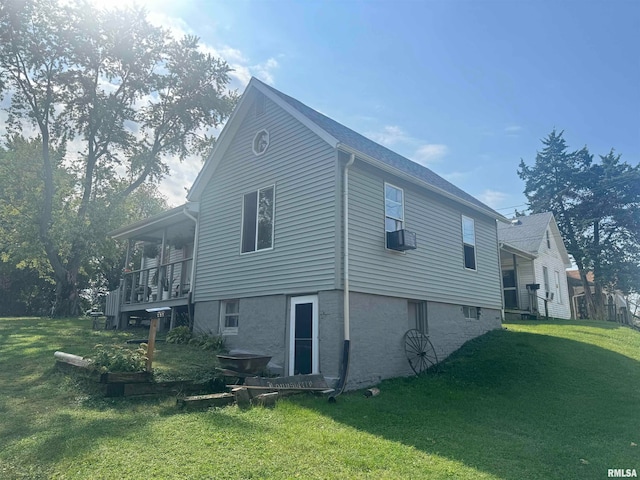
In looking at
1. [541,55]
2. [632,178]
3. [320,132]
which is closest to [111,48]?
[320,132]

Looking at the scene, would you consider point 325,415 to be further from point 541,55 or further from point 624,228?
point 624,228

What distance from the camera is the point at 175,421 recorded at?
5781 millimetres

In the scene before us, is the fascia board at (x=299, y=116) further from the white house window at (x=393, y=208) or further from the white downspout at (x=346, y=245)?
the white house window at (x=393, y=208)

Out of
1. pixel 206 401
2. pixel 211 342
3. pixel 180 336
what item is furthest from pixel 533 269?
pixel 206 401

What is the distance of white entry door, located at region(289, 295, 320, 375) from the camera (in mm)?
8938

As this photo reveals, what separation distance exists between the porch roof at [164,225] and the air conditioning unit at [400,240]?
615cm

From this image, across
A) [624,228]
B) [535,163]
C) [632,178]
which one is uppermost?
[535,163]

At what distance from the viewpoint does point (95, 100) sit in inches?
923

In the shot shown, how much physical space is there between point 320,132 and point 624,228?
2891 cm

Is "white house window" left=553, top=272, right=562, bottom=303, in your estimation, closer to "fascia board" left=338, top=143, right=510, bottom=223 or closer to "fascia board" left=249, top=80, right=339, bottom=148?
"fascia board" left=338, top=143, right=510, bottom=223

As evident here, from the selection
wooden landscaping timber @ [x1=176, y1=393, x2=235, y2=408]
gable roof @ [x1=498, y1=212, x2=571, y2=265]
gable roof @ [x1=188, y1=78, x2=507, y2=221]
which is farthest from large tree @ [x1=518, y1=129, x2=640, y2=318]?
wooden landscaping timber @ [x1=176, y1=393, x2=235, y2=408]

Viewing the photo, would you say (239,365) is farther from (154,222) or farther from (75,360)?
(154,222)

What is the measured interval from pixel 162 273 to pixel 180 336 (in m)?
3.69

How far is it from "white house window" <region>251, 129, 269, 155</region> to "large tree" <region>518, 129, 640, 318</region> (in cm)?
2583
